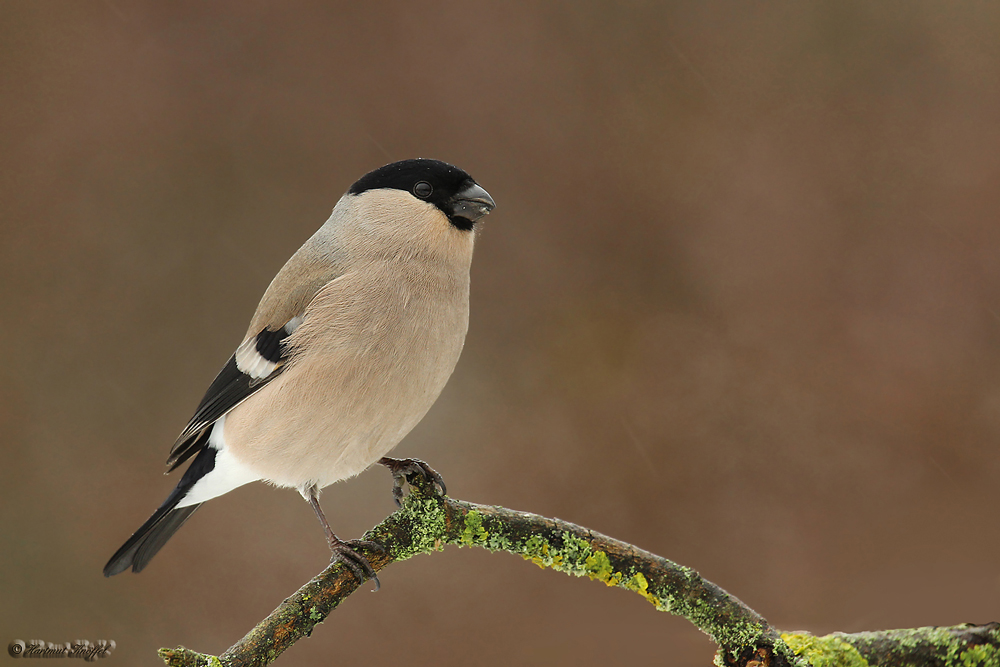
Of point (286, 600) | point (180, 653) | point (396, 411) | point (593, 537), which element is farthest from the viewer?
point (396, 411)

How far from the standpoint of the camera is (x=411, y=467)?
1.63m

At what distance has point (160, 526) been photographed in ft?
5.80

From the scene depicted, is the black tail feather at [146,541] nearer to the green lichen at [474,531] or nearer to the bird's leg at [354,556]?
the bird's leg at [354,556]

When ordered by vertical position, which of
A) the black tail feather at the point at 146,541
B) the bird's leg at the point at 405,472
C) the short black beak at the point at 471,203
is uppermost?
the short black beak at the point at 471,203

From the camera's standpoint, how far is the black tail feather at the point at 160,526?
1.70 metres

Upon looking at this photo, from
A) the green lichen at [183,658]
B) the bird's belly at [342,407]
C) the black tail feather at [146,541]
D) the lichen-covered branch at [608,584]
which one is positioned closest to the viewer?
the green lichen at [183,658]

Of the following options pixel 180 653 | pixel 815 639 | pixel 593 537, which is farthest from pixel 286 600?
pixel 815 639

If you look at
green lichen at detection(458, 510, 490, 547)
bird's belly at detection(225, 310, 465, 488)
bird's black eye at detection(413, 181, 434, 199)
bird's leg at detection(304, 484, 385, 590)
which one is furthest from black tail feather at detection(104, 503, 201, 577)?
bird's black eye at detection(413, 181, 434, 199)

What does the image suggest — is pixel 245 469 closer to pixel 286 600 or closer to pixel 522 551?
pixel 286 600

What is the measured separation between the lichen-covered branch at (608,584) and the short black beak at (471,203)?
0.67m

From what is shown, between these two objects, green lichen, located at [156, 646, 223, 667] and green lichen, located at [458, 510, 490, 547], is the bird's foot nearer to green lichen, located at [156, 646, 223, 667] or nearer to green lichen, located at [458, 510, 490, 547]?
green lichen, located at [458, 510, 490, 547]

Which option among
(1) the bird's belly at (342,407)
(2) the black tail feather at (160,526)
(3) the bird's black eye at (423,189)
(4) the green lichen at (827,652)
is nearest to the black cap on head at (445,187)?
(3) the bird's black eye at (423,189)

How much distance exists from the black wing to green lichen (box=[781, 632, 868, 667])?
3.92 feet

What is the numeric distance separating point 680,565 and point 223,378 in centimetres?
114
